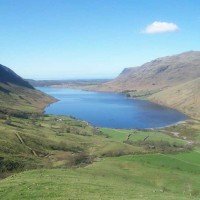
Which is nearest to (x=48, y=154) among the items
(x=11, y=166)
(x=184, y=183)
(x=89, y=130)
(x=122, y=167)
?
(x=122, y=167)

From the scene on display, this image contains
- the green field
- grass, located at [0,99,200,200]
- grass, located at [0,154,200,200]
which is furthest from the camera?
the green field

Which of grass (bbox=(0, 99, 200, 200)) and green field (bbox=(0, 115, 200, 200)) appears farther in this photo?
green field (bbox=(0, 115, 200, 200))

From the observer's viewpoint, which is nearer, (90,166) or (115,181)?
(115,181)

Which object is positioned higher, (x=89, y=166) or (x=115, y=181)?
(x=115, y=181)

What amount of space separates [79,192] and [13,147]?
230 feet

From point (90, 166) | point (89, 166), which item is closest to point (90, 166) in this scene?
point (90, 166)

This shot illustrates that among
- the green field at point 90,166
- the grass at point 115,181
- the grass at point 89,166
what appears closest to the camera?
the grass at point 115,181

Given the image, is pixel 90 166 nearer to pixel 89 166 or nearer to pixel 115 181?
pixel 89 166

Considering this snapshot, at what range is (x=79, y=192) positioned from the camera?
41.2 m

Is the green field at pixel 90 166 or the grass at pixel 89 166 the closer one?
the grass at pixel 89 166

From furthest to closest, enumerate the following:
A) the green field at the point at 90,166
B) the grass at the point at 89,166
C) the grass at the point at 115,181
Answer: the green field at the point at 90,166 → the grass at the point at 89,166 → the grass at the point at 115,181

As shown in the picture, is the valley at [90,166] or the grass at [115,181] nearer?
the grass at [115,181]

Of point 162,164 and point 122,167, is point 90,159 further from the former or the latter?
point 162,164

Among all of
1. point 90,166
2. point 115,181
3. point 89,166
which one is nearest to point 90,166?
point 90,166
